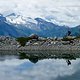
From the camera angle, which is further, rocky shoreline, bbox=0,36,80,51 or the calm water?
rocky shoreline, bbox=0,36,80,51

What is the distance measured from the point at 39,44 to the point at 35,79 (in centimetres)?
11540

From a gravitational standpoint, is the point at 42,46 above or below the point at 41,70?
above

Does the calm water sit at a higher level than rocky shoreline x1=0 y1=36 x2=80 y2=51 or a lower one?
lower

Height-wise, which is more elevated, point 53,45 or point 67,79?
point 53,45

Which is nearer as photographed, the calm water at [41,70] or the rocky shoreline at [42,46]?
the calm water at [41,70]

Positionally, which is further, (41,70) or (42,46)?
(42,46)

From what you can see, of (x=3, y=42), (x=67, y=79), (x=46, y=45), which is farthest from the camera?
(x=3, y=42)

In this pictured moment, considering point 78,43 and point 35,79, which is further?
point 78,43

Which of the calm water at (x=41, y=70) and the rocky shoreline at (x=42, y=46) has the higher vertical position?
the rocky shoreline at (x=42, y=46)

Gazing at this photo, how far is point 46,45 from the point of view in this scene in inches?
5812

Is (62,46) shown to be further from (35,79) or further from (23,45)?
(35,79)

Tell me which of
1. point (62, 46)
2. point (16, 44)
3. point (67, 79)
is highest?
point (16, 44)

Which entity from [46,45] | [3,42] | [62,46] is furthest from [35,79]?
[3,42]

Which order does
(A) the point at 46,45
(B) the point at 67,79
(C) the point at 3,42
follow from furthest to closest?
(C) the point at 3,42
(A) the point at 46,45
(B) the point at 67,79
